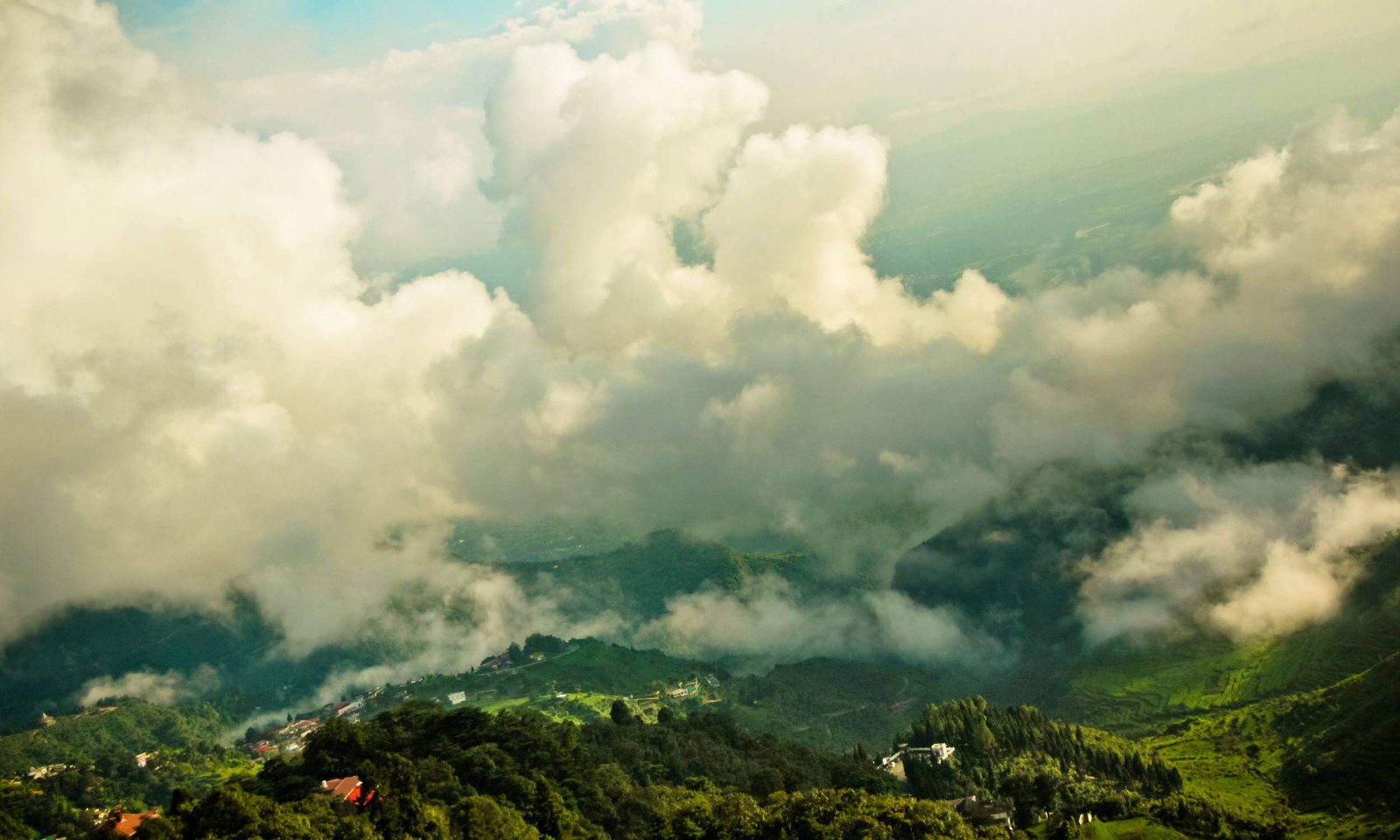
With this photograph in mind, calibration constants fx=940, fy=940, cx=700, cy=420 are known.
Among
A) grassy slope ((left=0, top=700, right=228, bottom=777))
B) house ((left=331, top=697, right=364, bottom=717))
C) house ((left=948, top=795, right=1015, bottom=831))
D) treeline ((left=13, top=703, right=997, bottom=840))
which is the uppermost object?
grassy slope ((left=0, top=700, right=228, bottom=777))

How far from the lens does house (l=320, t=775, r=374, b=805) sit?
71.0 meters

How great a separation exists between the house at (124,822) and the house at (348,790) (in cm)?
1195

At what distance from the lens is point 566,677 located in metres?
192

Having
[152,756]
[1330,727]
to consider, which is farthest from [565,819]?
[152,756]

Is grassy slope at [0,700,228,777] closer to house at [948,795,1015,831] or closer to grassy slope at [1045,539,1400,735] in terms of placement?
house at [948,795,1015,831]

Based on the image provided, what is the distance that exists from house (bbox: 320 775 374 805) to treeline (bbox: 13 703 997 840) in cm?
80

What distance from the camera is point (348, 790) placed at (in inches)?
2933

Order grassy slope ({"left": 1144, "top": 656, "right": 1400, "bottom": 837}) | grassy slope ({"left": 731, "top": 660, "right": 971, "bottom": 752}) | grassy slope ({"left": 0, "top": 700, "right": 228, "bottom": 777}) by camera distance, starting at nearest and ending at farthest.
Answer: grassy slope ({"left": 1144, "top": 656, "right": 1400, "bottom": 837}) < grassy slope ({"left": 0, "top": 700, "right": 228, "bottom": 777}) < grassy slope ({"left": 731, "top": 660, "right": 971, "bottom": 752})

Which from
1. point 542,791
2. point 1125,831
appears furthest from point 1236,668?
point 542,791

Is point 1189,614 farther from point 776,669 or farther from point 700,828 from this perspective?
point 700,828

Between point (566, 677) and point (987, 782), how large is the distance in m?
103

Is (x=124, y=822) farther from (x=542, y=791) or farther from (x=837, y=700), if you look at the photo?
(x=837, y=700)

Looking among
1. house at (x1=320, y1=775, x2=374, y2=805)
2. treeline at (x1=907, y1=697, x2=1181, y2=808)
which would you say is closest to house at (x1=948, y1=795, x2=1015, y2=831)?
treeline at (x1=907, y1=697, x2=1181, y2=808)

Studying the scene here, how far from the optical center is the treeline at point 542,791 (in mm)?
60500
